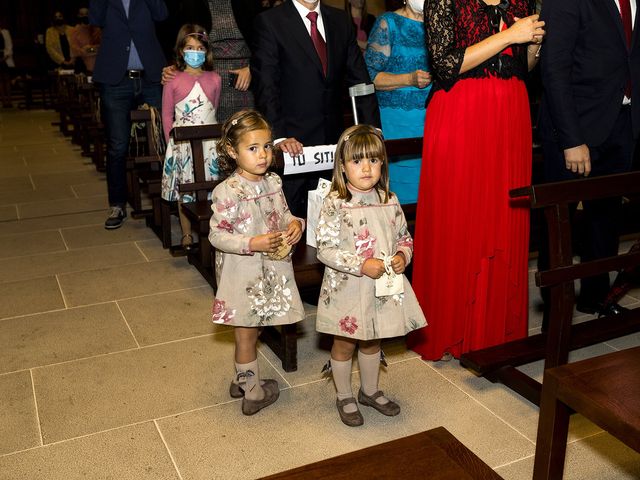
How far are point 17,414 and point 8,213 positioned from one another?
3.48 m

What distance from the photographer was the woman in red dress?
112 inches

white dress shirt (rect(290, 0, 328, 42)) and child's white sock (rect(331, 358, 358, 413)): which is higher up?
white dress shirt (rect(290, 0, 328, 42))

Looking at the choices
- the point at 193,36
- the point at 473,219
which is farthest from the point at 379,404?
the point at 193,36

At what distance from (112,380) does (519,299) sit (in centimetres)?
171

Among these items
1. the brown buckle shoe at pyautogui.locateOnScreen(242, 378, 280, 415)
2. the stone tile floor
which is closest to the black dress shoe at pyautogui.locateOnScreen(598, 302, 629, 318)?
the stone tile floor

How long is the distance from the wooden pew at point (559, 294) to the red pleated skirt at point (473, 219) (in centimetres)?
16

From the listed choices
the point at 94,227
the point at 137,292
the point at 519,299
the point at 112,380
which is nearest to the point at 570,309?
the point at 519,299

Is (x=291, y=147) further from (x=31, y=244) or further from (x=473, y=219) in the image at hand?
(x=31, y=244)

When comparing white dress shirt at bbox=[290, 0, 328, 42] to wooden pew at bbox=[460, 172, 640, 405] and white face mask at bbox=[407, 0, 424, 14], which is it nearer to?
white face mask at bbox=[407, 0, 424, 14]

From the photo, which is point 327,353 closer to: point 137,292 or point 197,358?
point 197,358

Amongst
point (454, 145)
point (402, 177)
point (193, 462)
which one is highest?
point (454, 145)

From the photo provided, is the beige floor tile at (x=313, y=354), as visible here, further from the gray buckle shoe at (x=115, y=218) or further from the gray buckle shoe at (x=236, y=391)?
the gray buckle shoe at (x=115, y=218)

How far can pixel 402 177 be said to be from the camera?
391 centimetres

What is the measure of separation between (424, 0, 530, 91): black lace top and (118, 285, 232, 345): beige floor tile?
5.21 feet
